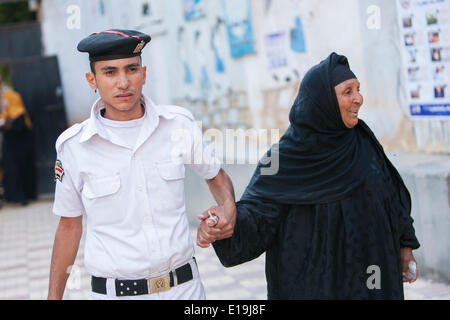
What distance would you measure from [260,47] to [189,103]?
1.72 m

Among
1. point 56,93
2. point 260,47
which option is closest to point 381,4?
point 260,47

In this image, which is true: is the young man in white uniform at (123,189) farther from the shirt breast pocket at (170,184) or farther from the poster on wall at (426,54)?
the poster on wall at (426,54)

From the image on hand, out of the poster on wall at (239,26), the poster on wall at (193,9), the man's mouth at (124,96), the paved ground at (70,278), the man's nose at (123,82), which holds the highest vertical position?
the poster on wall at (193,9)

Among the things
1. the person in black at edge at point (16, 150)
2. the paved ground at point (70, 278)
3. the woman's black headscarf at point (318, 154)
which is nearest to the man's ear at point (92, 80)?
the woman's black headscarf at point (318, 154)

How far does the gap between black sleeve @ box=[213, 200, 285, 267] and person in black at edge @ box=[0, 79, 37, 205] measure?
320 inches

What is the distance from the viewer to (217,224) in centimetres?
285

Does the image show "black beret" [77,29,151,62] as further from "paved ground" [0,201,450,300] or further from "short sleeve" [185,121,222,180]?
"paved ground" [0,201,450,300]

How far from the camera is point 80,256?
7262mm

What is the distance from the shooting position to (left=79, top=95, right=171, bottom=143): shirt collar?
8.63 feet

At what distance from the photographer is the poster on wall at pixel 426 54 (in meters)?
4.93

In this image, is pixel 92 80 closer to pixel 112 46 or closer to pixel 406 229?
pixel 112 46

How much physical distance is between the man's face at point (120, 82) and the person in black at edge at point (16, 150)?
27.4 feet

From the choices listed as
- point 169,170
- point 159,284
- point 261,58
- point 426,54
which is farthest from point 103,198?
point 261,58

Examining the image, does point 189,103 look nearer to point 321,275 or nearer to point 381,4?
point 381,4
